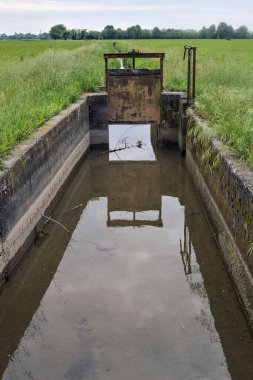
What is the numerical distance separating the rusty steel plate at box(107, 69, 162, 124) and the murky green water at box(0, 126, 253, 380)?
4.11 meters

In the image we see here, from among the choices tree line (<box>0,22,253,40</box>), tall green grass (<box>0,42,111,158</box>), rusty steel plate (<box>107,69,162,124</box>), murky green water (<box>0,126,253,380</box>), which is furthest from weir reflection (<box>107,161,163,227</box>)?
tree line (<box>0,22,253,40</box>)

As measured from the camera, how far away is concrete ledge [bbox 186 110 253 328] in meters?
4.47

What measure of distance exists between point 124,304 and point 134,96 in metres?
7.28

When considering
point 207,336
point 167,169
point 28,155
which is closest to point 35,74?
point 167,169

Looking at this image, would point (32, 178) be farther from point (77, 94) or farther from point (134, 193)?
point (77, 94)

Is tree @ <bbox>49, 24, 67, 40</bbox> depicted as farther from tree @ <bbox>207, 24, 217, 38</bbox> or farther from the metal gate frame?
the metal gate frame

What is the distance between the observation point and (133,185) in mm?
8875

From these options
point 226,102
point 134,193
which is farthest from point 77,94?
point 226,102

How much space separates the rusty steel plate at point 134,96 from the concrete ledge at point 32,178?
1754mm

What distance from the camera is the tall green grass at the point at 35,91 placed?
6.86m

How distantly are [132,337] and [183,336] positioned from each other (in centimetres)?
47

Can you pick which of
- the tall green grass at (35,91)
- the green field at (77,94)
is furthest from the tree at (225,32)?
the tall green grass at (35,91)

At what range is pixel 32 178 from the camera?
631 centimetres

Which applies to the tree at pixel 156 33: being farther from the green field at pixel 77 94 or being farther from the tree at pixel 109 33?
the green field at pixel 77 94
